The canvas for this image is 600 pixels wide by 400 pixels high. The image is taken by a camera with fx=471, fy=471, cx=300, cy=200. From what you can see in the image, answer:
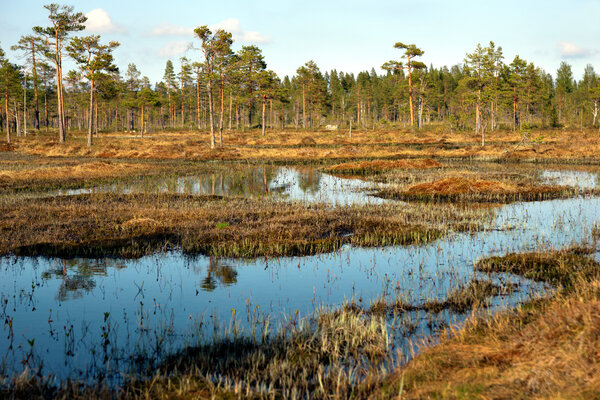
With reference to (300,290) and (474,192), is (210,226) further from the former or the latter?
(474,192)

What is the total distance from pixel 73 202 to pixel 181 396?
13821 mm

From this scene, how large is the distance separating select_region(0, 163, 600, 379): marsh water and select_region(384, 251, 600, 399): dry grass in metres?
0.58

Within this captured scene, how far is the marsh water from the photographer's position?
18.8ft

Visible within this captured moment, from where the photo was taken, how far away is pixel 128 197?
18.0 metres

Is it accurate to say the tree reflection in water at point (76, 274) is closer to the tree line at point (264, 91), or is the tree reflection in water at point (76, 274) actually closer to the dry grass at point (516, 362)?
the dry grass at point (516, 362)

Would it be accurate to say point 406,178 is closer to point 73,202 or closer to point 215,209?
point 215,209

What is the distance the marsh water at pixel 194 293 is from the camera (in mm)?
5734

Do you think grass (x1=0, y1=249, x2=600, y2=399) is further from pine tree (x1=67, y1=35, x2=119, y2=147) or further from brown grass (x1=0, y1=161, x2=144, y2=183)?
pine tree (x1=67, y1=35, x2=119, y2=147)

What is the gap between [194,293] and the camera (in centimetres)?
794

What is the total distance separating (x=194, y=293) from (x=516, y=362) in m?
5.16

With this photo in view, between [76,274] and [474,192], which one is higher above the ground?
[474,192]

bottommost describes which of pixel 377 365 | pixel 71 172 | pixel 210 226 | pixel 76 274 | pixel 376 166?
pixel 377 365

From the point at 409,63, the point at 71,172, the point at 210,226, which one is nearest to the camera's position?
the point at 210,226

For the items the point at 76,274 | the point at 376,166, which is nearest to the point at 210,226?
the point at 76,274
